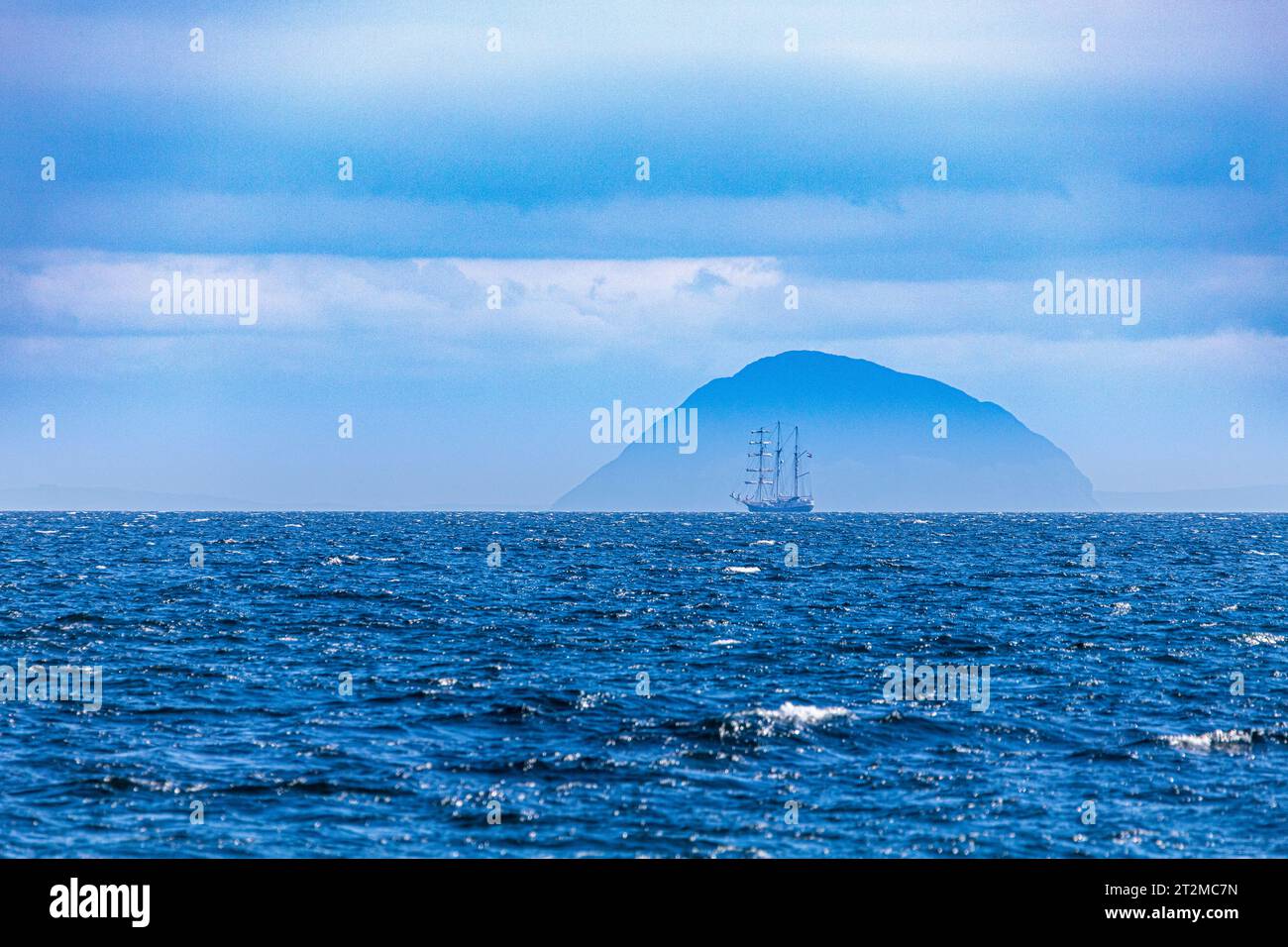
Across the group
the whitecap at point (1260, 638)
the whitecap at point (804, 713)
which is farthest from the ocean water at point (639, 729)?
the whitecap at point (1260, 638)

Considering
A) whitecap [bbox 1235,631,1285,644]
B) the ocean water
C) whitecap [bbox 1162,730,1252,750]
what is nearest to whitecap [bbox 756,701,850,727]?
the ocean water

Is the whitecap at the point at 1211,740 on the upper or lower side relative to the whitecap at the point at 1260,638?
lower

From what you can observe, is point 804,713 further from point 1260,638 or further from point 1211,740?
point 1260,638

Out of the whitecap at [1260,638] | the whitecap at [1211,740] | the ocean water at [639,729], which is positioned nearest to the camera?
the ocean water at [639,729]

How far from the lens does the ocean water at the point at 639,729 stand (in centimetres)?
2019

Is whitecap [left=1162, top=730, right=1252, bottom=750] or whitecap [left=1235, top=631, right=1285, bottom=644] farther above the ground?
A: whitecap [left=1235, top=631, right=1285, bottom=644]

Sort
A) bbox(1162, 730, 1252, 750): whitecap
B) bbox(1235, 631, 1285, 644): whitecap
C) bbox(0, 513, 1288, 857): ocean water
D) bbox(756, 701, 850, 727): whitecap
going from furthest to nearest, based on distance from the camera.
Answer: bbox(1235, 631, 1285, 644): whitecap → bbox(756, 701, 850, 727): whitecap → bbox(1162, 730, 1252, 750): whitecap → bbox(0, 513, 1288, 857): ocean water

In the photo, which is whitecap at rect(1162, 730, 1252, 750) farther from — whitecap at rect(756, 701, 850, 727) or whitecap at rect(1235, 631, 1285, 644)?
whitecap at rect(1235, 631, 1285, 644)

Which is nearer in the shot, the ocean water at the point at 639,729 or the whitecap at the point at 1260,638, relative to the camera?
the ocean water at the point at 639,729

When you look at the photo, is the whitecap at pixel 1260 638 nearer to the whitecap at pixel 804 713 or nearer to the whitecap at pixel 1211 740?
the whitecap at pixel 1211 740

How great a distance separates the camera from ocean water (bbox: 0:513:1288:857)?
66.2 feet
